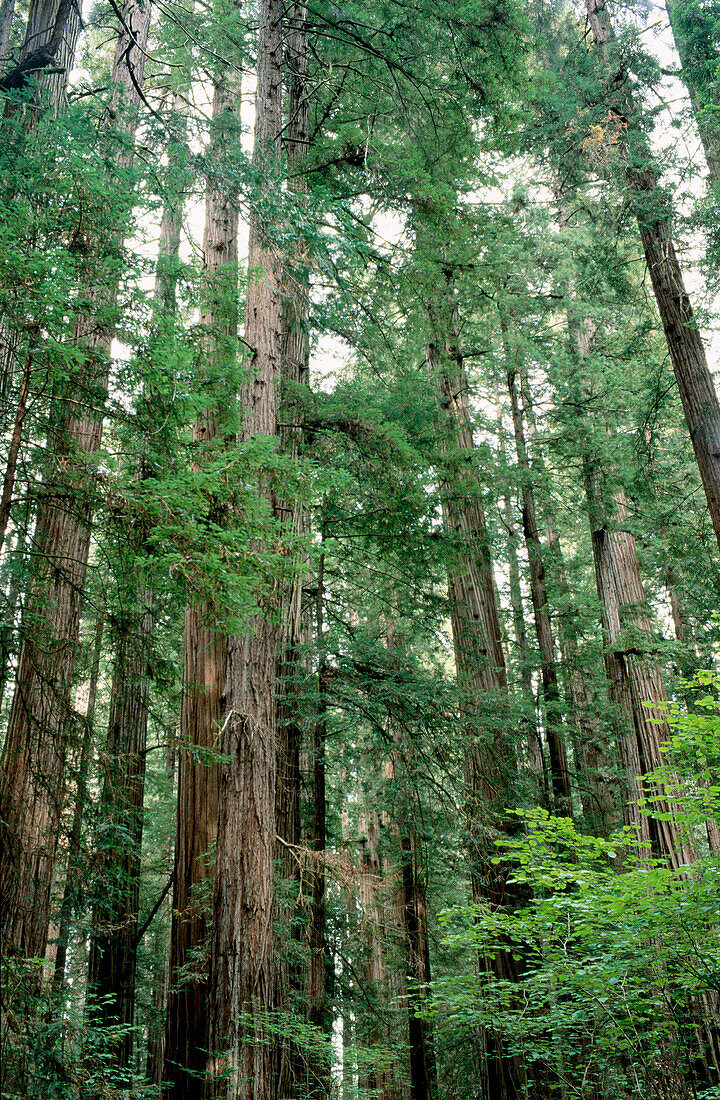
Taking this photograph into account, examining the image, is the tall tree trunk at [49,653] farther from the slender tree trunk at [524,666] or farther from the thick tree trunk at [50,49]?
the slender tree trunk at [524,666]

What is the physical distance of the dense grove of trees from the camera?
15.5 feet

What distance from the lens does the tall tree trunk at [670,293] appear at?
8.25 m

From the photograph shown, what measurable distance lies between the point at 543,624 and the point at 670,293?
4983 mm

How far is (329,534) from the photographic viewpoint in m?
8.88

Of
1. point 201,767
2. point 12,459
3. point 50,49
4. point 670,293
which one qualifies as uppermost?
point 50,49

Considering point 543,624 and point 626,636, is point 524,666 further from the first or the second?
point 626,636

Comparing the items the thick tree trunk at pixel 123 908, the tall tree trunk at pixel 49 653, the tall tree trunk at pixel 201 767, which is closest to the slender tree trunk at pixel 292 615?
the tall tree trunk at pixel 201 767

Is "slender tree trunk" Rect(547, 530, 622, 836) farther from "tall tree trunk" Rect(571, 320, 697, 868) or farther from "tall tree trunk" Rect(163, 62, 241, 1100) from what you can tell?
"tall tree trunk" Rect(163, 62, 241, 1100)

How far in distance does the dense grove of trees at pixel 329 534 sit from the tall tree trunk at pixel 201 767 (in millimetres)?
44

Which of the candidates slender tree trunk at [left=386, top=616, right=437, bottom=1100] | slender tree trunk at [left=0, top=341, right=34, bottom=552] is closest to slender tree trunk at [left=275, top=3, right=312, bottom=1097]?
slender tree trunk at [left=386, top=616, right=437, bottom=1100]

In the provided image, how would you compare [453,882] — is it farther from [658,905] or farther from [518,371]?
[658,905]

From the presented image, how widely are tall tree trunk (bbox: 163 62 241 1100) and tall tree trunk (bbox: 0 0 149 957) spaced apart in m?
0.80

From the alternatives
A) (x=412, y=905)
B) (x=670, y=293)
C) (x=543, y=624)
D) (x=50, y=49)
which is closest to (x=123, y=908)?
(x=412, y=905)

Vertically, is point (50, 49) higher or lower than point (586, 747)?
higher
